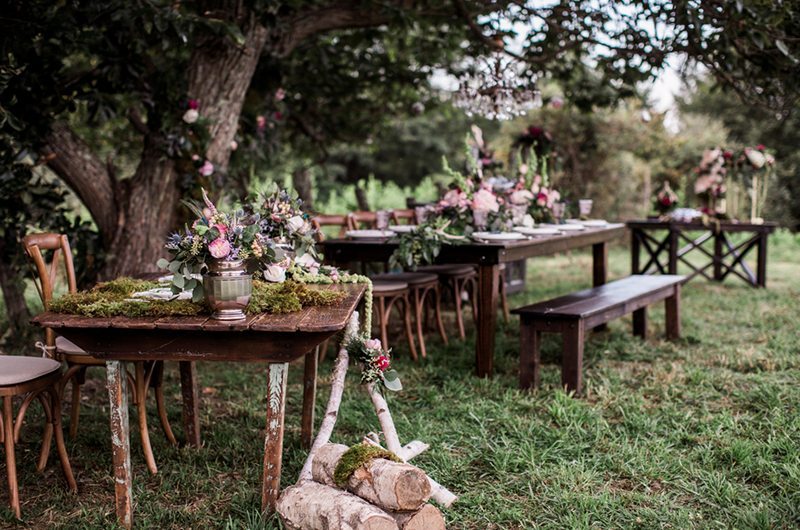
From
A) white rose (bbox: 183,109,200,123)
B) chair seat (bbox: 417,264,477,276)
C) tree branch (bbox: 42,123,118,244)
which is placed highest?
white rose (bbox: 183,109,200,123)

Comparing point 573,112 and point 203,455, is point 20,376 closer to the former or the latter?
point 203,455

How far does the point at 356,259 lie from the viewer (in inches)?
203

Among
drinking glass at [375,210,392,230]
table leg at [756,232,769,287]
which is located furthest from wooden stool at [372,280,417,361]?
table leg at [756,232,769,287]

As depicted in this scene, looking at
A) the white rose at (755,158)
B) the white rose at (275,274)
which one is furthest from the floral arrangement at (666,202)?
the white rose at (275,274)

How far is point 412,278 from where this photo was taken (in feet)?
18.8

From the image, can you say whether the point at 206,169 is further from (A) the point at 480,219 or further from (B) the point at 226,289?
(B) the point at 226,289

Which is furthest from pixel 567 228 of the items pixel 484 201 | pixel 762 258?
pixel 762 258

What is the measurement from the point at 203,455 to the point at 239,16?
11.0 feet

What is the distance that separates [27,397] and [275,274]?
1030mm

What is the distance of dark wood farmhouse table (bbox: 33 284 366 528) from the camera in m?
2.65

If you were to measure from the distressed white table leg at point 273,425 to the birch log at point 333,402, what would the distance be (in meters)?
0.11

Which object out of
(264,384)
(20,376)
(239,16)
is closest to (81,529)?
(20,376)

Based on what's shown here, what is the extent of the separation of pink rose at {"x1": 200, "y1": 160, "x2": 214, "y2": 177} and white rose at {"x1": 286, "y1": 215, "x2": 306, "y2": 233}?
2.54 meters

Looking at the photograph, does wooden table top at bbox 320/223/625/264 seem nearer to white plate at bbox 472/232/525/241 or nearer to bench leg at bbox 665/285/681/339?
white plate at bbox 472/232/525/241
